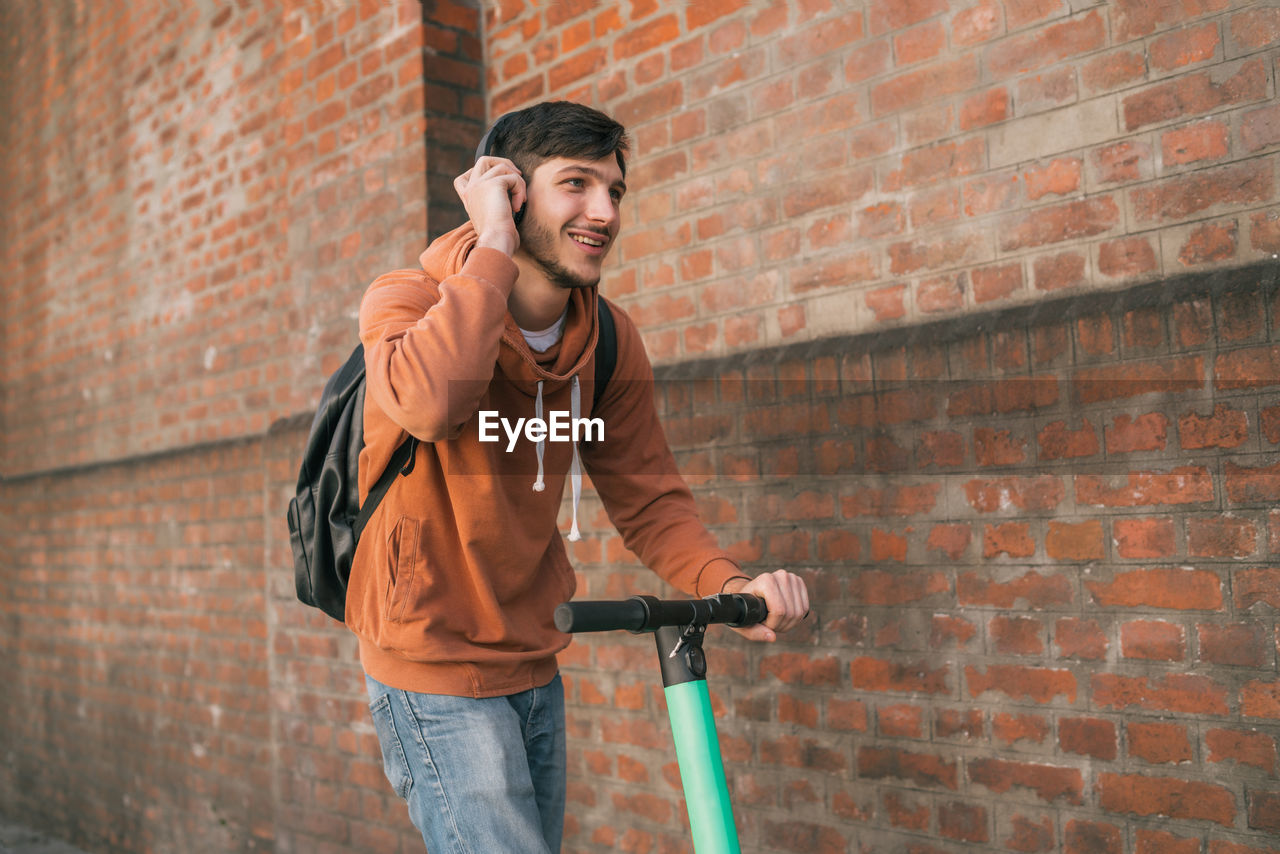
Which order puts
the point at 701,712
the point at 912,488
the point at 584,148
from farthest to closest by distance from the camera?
1. the point at 912,488
2. the point at 584,148
3. the point at 701,712

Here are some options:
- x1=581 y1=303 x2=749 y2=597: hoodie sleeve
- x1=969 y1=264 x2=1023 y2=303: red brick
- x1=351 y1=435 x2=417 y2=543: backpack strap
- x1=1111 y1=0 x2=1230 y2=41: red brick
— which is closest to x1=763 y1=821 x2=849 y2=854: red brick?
x1=581 y1=303 x2=749 y2=597: hoodie sleeve

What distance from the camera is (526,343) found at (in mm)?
2025

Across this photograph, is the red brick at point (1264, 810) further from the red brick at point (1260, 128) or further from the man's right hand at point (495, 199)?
the man's right hand at point (495, 199)

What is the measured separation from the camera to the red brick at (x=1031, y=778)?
2.35 m

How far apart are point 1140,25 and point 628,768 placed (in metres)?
2.40

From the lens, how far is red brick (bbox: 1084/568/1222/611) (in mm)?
2174

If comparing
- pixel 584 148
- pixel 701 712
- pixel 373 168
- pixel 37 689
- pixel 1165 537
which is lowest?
pixel 37 689

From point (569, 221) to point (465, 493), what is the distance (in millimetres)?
549

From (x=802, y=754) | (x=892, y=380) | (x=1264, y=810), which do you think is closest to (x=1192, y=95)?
(x=892, y=380)

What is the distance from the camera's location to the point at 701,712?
1.73 metres

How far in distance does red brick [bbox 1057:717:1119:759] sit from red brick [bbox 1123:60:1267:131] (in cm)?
129

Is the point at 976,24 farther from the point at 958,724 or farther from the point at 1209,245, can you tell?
the point at 958,724

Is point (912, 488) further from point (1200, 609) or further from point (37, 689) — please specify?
point (37, 689)

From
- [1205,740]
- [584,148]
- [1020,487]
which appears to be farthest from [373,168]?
[1205,740]
